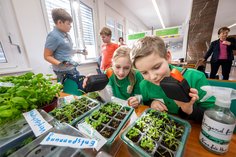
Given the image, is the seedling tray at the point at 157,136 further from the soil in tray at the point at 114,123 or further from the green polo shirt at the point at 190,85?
the green polo shirt at the point at 190,85

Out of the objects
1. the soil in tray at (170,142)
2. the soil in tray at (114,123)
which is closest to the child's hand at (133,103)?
the soil in tray at (114,123)

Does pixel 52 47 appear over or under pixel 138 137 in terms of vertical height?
over

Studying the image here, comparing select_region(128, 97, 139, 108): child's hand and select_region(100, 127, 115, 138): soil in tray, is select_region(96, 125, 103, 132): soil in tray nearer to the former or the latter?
select_region(100, 127, 115, 138): soil in tray

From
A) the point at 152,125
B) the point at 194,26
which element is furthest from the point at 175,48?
the point at 152,125

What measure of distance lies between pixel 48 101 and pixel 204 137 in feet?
2.31

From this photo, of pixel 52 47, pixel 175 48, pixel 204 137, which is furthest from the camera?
pixel 175 48

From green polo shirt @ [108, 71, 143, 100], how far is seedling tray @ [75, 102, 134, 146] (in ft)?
1.38

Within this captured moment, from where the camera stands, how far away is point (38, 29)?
1.76 metres

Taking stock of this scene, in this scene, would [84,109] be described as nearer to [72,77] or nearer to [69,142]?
[69,142]

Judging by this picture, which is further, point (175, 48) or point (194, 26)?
point (175, 48)

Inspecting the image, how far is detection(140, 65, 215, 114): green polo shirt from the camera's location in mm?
585

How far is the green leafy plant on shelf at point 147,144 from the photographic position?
0.35 meters

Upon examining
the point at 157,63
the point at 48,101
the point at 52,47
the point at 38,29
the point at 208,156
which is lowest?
the point at 208,156

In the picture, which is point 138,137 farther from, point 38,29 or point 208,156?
point 38,29
